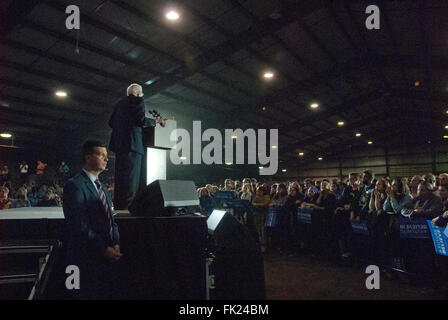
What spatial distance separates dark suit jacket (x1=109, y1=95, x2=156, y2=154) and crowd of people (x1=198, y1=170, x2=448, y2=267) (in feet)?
5.14

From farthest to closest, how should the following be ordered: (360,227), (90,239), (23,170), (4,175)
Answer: (23,170), (4,175), (360,227), (90,239)

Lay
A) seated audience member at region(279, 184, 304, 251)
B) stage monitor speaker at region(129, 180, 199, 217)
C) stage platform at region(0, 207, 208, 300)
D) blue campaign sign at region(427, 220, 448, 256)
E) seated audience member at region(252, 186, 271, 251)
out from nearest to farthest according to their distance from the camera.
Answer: stage platform at region(0, 207, 208, 300), stage monitor speaker at region(129, 180, 199, 217), blue campaign sign at region(427, 220, 448, 256), seated audience member at region(279, 184, 304, 251), seated audience member at region(252, 186, 271, 251)

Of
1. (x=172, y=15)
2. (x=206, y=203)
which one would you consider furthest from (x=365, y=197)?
(x=172, y=15)

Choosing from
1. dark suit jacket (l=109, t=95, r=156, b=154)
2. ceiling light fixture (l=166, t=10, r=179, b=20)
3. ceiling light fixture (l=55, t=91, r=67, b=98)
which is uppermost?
ceiling light fixture (l=166, t=10, r=179, b=20)

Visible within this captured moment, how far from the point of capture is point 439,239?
127 inches

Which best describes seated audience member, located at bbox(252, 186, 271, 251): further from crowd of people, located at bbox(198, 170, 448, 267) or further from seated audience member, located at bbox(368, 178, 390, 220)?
seated audience member, located at bbox(368, 178, 390, 220)

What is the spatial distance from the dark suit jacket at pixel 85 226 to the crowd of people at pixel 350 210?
151cm

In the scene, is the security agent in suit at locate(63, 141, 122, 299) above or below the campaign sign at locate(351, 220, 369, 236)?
above

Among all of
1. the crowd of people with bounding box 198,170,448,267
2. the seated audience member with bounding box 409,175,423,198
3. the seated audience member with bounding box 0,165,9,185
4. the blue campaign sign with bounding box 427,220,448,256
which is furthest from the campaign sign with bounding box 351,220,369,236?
the seated audience member with bounding box 0,165,9,185

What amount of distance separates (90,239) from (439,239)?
3891mm

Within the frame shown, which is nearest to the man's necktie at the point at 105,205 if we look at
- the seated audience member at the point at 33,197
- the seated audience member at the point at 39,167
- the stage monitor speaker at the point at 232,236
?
the stage monitor speaker at the point at 232,236

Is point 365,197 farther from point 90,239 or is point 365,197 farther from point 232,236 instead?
point 90,239

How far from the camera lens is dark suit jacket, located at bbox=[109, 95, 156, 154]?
259cm
